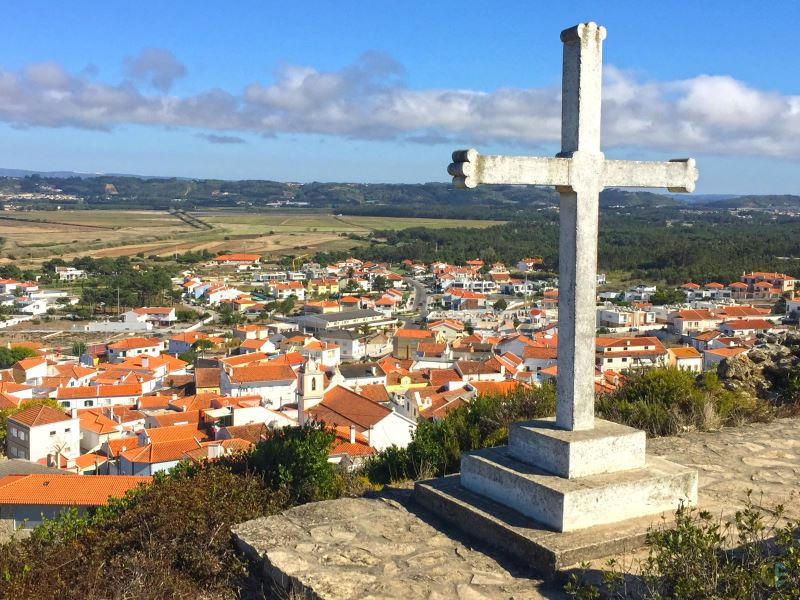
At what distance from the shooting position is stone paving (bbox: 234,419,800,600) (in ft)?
13.5

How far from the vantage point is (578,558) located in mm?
4266

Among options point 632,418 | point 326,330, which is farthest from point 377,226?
point 632,418

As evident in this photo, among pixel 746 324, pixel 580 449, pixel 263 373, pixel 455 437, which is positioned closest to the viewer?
pixel 580 449

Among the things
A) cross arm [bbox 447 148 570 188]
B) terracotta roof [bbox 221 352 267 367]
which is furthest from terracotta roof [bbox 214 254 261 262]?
cross arm [bbox 447 148 570 188]

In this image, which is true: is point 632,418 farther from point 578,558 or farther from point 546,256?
point 546,256

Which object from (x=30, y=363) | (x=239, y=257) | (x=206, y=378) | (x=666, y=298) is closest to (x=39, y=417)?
(x=206, y=378)

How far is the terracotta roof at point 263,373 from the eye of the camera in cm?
3709

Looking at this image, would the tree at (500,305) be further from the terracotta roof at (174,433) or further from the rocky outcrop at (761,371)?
the rocky outcrop at (761,371)

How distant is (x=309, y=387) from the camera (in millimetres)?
28688

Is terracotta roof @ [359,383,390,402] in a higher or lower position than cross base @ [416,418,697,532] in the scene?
lower

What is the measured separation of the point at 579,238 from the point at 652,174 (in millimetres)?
832

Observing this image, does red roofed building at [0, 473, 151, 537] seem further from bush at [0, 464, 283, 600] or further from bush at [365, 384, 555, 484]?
bush at [0, 464, 283, 600]

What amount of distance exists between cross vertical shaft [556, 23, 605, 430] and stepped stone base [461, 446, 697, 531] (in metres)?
0.45

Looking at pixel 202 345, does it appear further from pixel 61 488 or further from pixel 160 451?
pixel 61 488
